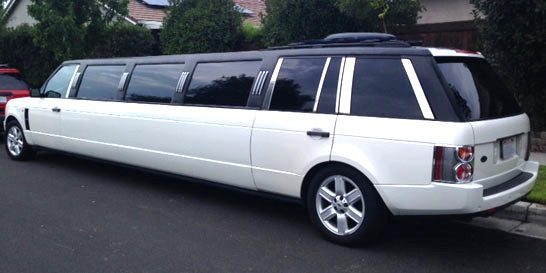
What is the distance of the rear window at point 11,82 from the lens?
1140 centimetres

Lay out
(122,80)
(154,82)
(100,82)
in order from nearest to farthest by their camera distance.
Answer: (154,82) < (122,80) < (100,82)

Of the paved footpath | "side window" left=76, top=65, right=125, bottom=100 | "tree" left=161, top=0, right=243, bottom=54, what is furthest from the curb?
"tree" left=161, top=0, right=243, bottom=54

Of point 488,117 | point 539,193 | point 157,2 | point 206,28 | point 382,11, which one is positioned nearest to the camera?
point 488,117

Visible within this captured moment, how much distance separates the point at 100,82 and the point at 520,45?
19.1ft

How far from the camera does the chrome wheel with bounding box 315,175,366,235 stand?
4.79 m

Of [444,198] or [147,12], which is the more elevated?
[147,12]

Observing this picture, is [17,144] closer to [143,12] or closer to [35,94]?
[35,94]

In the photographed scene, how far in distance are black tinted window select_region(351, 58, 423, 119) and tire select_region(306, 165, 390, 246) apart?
0.56 m

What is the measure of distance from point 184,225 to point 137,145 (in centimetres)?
160

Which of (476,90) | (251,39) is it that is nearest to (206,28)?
(251,39)

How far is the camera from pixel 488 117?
15.1 feet

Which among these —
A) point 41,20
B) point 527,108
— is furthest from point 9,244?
point 41,20

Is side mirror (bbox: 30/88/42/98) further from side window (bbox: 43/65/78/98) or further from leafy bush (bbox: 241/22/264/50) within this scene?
leafy bush (bbox: 241/22/264/50)

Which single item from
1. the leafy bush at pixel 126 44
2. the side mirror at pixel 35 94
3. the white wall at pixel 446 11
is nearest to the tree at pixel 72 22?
the leafy bush at pixel 126 44
